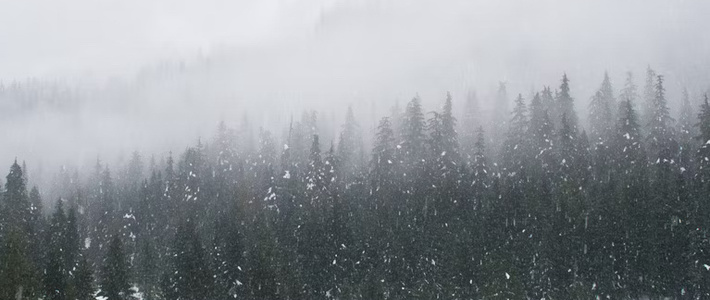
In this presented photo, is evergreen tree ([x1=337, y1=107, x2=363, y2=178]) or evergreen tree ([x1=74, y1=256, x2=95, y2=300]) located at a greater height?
evergreen tree ([x1=337, y1=107, x2=363, y2=178])

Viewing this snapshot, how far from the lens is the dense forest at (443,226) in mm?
62500

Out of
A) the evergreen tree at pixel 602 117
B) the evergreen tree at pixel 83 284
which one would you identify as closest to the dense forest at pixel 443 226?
the evergreen tree at pixel 83 284

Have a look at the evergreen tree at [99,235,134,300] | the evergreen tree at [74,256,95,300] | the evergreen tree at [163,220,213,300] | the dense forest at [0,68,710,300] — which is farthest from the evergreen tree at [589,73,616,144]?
the evergreen tree at [74,256,95,300]

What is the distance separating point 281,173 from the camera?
3637 inches

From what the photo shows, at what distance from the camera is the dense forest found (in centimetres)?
6250

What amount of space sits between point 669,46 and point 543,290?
115982mm

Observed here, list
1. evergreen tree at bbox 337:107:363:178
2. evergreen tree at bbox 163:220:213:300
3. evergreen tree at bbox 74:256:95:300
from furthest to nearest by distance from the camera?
evergreen tree at bbox 337:107:363:178 < evergreen tree at bbox 163:220:213:300 < evergreen tree at bbox 74:256:95:300

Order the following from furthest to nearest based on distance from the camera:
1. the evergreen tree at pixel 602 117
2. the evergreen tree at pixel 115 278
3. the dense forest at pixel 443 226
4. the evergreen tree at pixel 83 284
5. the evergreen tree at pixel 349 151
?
1. the evergreen tree at pixel 349 151
2. the evergreen tree at pixel 602 117
3. the dense forest at pixel 443 226
4. the evergreen tree at pixel 115 278
5. the evergreen tree at pixel 83 284

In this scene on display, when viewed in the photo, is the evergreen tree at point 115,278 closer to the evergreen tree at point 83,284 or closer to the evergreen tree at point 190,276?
the evergreen tree at point 83,284

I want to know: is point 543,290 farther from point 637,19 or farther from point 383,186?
point 637,19

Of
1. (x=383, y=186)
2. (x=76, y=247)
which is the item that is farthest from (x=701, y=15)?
(x=76, y=247)

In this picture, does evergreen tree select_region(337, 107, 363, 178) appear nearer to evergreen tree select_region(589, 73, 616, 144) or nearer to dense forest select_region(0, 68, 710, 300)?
dense forest select_region(0, 68, 710, 300)

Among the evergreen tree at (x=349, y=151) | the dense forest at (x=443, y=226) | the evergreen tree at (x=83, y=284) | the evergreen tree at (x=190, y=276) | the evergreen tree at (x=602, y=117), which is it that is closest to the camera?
the evergreen tree at (x=83, y=284)

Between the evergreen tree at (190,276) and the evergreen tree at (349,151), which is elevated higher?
the evergreen tree at (349,151)
